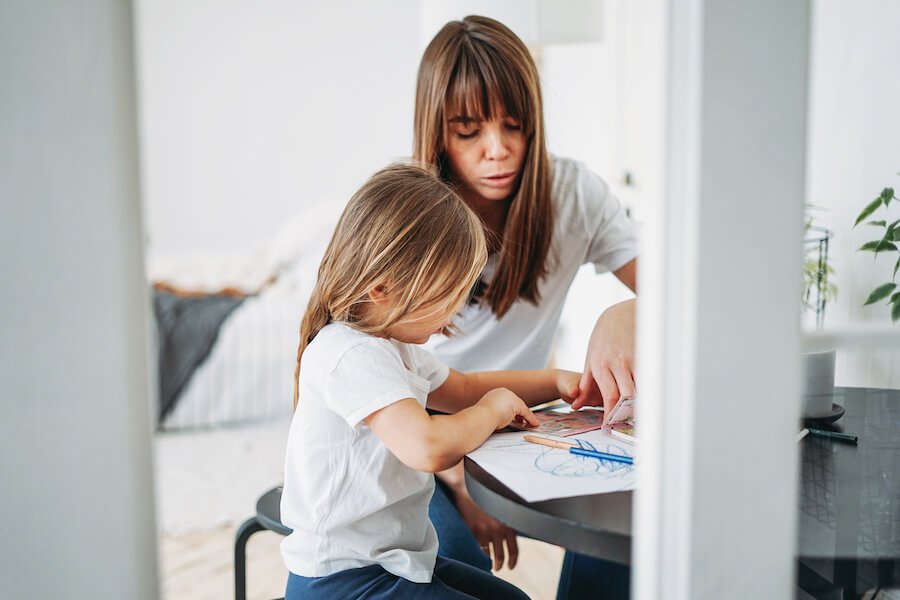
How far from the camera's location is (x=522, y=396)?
124cm

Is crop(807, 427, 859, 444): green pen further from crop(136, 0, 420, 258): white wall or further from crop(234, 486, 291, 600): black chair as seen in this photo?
crop(136, 0, 420, 258): white wall

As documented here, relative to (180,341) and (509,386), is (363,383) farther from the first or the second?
(180,341)

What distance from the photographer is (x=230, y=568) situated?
215 centimetres

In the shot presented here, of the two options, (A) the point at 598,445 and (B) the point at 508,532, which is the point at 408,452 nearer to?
(A) the point at 598,445

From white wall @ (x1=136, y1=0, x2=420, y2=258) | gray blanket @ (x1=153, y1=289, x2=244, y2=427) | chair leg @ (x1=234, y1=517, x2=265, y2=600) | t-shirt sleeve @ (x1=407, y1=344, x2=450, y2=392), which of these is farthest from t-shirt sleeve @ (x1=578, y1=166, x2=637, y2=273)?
white wall @ (x1=136, y1=0, x2=420, y2=258)

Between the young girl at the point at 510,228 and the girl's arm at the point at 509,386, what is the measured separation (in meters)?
0.05

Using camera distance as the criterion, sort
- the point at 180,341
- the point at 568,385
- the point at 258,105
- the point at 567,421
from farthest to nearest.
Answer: the point at 258,105
the point at 180,341
the point at 568,385
the point at 567,421

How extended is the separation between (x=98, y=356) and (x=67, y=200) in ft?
0.41

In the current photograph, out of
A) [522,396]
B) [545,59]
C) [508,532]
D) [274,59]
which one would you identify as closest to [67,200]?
[522,396]

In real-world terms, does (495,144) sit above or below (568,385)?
above

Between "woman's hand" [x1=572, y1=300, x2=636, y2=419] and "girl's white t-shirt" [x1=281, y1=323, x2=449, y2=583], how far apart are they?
32 cm

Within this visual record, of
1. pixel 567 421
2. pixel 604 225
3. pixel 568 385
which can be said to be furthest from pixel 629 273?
pixel 567 421

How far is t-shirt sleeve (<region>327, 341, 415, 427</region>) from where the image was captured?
0.90m

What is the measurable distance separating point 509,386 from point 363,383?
0.39 meters
